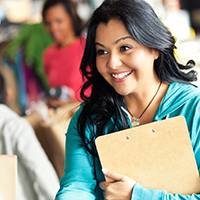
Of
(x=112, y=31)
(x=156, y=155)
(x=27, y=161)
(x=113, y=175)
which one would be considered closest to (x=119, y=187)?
(x=113, y=175)

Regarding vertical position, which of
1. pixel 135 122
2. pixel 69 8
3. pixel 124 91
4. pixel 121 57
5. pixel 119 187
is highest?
pixel 69 8

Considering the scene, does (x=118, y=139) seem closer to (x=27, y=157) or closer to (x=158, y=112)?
(x=158, y=112)

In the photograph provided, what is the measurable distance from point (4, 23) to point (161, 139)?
2761 mm

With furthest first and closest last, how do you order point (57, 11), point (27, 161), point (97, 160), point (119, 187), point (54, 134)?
point (57, 11) < point (54, 134) < point (27, 161) < point (97, 160) < point (119, 187)

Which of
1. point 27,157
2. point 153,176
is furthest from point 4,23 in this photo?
point 153,176

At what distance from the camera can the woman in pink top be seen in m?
2.20

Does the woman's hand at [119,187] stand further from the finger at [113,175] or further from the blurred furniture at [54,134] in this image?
the blurred furniture at [54,134]

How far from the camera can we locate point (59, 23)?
7.42ft

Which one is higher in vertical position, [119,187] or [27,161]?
[119,187]

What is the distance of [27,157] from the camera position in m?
1.33

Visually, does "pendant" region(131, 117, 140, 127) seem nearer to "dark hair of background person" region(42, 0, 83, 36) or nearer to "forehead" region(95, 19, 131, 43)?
"forehead" region(95, 19, 131, 43)

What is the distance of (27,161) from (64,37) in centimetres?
124

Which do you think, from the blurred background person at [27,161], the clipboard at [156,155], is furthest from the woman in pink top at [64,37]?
the clipboard at [156,155]

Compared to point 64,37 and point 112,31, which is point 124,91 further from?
point 64,37
